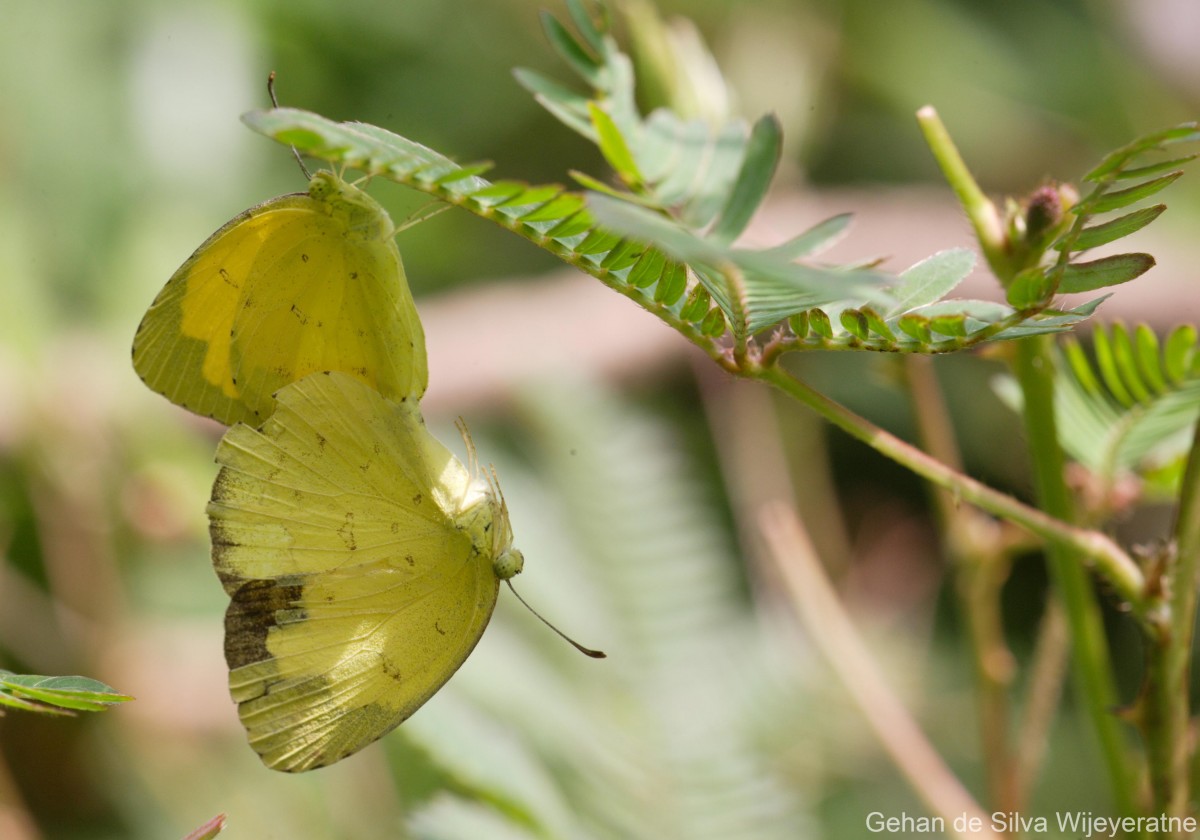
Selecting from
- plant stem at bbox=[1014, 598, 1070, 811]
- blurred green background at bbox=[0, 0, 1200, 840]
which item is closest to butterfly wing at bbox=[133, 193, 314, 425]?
blurred green background at bbox=[0, 0, 1200, 840]

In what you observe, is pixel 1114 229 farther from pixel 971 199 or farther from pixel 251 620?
pixel 251 620

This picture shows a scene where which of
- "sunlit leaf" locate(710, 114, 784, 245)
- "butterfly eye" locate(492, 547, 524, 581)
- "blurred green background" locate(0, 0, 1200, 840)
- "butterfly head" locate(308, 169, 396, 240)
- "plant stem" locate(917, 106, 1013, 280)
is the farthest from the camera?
"blurred green background" locate(0, 0, 1200, 840)

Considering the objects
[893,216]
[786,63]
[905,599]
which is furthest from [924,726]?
[786,63]

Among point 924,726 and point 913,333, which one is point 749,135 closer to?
point 913,333

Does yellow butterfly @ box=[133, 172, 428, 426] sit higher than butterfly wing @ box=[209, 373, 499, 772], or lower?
higher

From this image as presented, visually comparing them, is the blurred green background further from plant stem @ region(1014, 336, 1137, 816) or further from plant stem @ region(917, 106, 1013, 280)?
plant stem @ region(917, 106, 1013, 280)

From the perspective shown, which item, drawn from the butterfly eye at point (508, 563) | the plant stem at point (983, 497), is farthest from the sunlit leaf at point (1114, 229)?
the butterfly eye at point (508, 563)

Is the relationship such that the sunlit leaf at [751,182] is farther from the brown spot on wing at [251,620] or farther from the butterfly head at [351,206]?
the brown spot on wing at [251,620]
